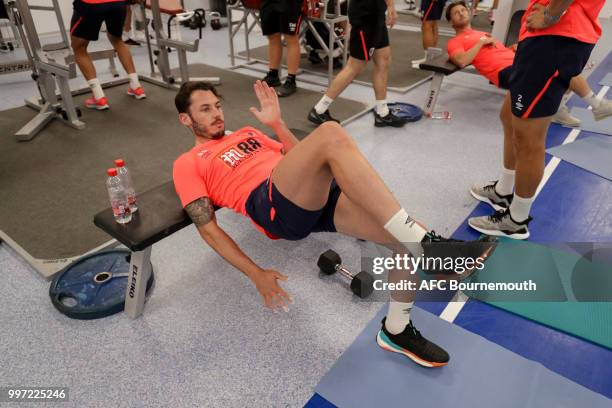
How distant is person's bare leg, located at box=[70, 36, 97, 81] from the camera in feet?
11.2

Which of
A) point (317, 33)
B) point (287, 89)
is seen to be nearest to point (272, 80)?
point (287, 89)

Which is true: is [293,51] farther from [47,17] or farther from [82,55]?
[47,17]

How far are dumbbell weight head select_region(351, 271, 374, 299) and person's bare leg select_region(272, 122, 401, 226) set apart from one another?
1.66 feet

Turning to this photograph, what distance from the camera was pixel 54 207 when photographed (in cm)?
236

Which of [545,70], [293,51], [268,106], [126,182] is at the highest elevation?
[545,70]

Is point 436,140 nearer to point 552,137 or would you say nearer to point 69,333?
point 552,137

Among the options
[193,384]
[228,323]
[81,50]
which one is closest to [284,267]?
[228,323]

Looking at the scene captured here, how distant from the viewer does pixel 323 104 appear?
3375 millimetres

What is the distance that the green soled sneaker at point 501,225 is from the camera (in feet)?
7.01

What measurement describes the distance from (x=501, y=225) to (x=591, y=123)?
1.99 meters

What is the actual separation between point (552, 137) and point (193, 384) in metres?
3.10

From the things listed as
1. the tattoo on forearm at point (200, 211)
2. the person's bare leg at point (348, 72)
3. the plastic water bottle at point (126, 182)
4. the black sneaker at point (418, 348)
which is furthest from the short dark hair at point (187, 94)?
the person's bare leg at point (348, 72)

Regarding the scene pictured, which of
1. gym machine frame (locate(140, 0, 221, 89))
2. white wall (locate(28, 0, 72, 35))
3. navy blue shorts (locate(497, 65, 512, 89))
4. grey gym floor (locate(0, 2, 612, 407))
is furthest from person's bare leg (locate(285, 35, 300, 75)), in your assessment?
white wall (locate(28, 0, 72, 35))

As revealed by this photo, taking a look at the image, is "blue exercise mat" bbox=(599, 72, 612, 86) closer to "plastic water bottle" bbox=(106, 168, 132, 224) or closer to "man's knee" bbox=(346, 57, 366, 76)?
"man's knee" bbox=(346, 57, 366, 76)
